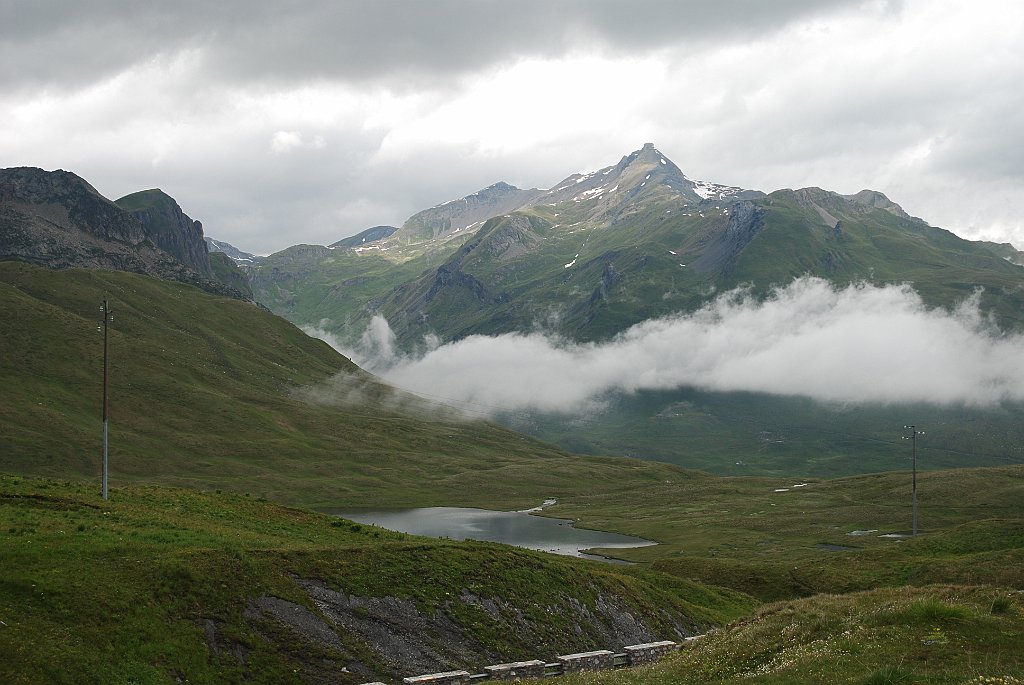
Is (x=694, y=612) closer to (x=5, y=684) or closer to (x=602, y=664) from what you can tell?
(x=602, y=664)

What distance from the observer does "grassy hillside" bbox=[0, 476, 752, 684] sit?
40.1 meters

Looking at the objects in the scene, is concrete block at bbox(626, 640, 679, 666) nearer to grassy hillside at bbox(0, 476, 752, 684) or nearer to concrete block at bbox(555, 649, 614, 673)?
concrete block at bbox(555, 649, 614, 673)

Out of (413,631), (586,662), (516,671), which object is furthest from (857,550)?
(516,671)

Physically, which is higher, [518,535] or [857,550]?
[857,550]

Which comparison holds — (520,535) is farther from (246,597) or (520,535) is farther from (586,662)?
(246,597)

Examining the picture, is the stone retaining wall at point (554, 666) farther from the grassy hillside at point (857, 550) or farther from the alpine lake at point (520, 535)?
the alpine lake at point (520, 535)

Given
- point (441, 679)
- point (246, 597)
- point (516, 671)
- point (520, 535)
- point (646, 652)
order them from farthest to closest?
1. point (520, 535)
2. point (646, 652)
3. point (246, 597)
4. point (516, 671)
5. point (441, 679)

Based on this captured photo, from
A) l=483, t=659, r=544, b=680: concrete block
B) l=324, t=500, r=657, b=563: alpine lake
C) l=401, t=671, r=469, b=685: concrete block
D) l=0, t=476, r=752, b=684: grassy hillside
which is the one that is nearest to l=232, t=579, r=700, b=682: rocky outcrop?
l=0, t=476, r=752, b=684: grassy hillside

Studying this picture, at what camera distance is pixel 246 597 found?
4731 centimetres

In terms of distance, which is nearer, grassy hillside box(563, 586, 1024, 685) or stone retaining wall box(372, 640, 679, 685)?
grassy hillside box(563, 586, 1024, 685)

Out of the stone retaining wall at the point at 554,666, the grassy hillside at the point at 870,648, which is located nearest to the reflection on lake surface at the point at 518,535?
the stone retaining wall at the point at 554,666

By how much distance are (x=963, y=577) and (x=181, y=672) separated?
259ft

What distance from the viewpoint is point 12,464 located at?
655 ft

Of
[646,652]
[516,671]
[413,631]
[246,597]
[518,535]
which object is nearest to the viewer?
[516,671]
